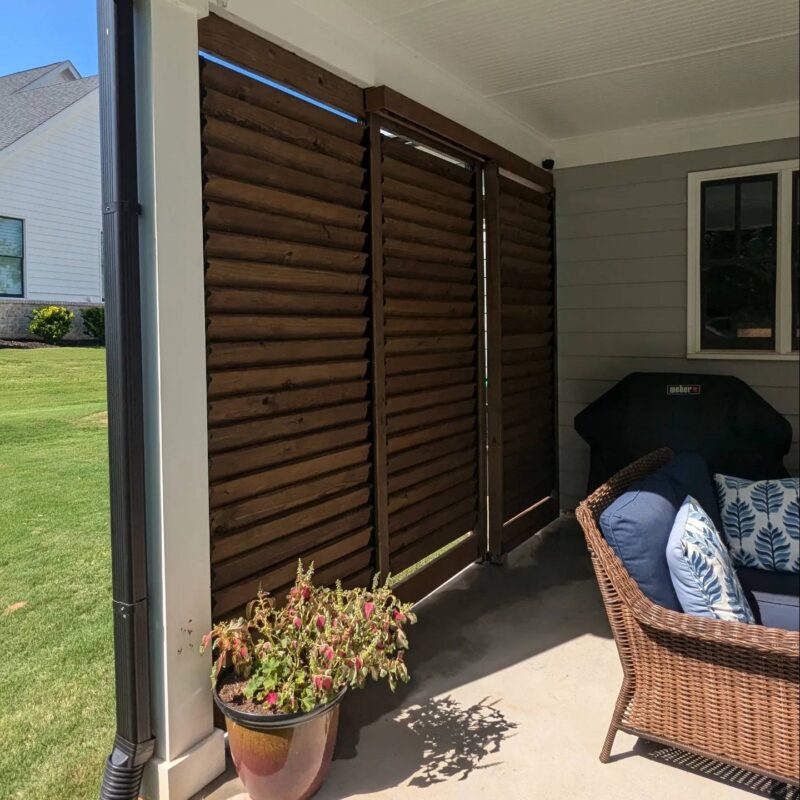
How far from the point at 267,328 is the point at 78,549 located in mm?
1480

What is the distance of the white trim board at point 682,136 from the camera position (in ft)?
4.81

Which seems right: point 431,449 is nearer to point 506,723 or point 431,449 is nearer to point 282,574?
point 282,574

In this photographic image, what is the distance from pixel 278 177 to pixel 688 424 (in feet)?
7.55

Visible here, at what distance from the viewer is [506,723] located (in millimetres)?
2145

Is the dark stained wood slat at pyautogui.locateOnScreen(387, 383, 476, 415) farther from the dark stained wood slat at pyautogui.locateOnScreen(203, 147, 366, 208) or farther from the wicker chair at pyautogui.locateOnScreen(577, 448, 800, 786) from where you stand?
the wicker chair at pyautogui.locateOnScreen(577, 448, 800, 786)

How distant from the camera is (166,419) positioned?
5.68 ft

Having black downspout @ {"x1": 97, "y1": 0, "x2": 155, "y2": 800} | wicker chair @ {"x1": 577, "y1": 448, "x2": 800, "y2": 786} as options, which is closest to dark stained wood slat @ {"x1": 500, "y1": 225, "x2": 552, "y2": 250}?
wicker chair @ {"x1": 577, "y1": 448, "x2": 800, "y2": 786}

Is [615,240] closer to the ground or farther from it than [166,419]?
farther from it

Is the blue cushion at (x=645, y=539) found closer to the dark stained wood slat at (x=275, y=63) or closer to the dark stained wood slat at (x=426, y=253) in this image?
the dark stained wood slat at (x=426, y=253)

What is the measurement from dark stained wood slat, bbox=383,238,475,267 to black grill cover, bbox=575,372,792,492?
1.12 m

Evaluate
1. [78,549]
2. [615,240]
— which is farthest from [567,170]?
[78,549]

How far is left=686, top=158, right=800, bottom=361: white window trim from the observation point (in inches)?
59.7

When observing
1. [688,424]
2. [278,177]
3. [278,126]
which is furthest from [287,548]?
[688,424]

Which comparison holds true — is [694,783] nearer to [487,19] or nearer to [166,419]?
[166,419]
